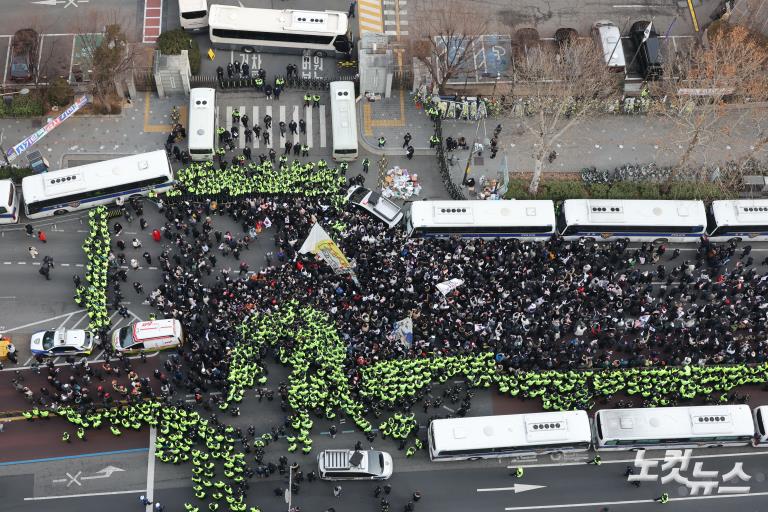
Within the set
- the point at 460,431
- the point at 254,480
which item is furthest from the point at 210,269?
the point at 460,431

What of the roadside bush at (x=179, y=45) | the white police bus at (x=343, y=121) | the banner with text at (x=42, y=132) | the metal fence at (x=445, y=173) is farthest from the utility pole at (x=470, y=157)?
the banner with text at (x=42, y=132)

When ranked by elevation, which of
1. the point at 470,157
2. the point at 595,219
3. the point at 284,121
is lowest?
the point at 595,219

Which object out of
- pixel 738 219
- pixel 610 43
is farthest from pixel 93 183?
pixel 738 219

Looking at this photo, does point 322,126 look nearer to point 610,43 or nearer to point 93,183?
point 93,183

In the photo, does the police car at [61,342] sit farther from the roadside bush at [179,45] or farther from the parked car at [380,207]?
the roadside bush at [179,45]

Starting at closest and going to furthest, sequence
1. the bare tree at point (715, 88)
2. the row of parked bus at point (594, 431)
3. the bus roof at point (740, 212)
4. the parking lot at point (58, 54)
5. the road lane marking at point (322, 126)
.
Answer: the row of parked bus at point (594, 431), the bus roof at point (740, 212), the bare tree at point (715, 88), the road lane marking at point (322, 126), the parking lot at point (58, 54)

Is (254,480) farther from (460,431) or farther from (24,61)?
(24,61)

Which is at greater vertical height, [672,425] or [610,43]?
[610,43]

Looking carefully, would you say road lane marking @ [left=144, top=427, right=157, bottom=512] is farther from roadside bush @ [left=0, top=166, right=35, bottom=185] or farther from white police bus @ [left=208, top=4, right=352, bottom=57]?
white police bus @ [left=208, top=4, right=352, bottom=57]
